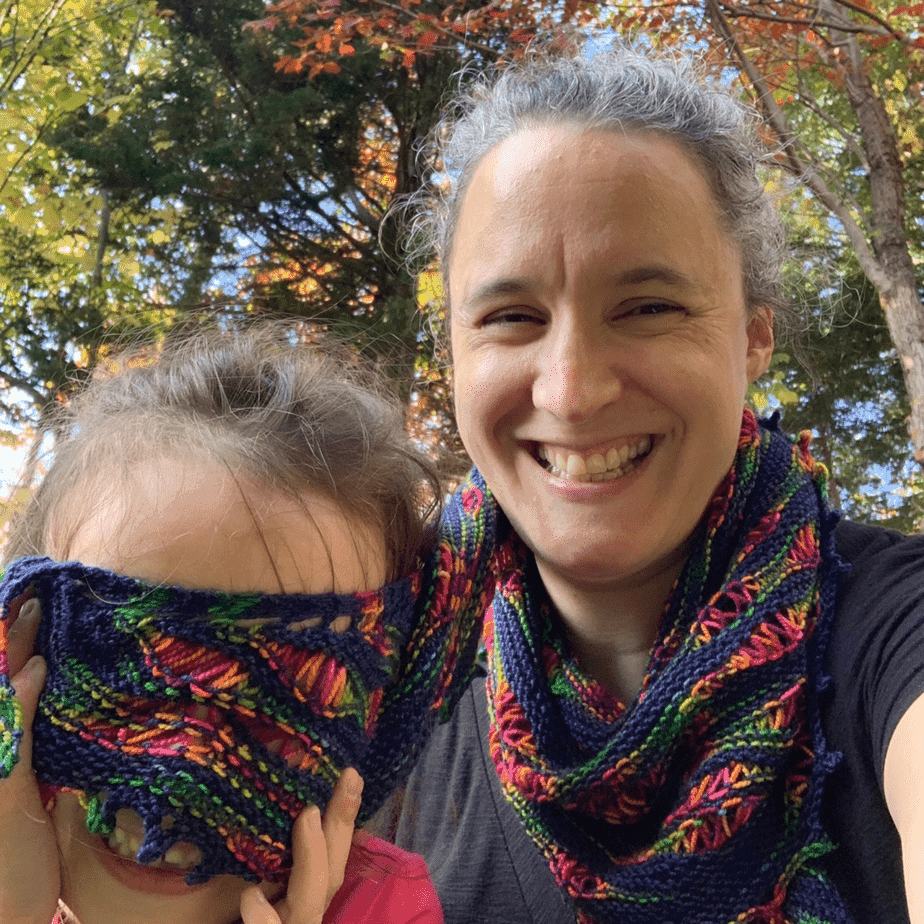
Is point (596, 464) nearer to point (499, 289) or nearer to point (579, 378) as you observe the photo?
point (579, 378)

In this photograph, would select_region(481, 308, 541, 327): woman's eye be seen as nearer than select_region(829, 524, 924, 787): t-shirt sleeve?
No

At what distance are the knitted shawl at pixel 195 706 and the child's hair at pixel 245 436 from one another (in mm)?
166

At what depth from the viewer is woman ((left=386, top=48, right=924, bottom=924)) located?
140cm

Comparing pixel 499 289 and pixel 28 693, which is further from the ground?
pixel 499 289

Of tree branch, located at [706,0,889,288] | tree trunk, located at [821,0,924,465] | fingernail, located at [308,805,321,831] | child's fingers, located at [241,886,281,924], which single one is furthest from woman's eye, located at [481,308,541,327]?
tree trunk, located at [821,0,924,465]

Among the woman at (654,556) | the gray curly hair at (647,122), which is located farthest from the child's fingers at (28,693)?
the gray curly hair at (647,122)

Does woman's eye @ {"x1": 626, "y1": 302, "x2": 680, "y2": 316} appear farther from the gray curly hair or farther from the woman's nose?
the gray curly hair

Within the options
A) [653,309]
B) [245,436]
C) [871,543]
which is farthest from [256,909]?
[871,543]

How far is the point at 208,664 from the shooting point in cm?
109

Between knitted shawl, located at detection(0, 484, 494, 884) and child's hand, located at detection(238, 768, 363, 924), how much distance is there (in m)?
0.02

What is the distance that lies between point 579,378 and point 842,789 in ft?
2.44

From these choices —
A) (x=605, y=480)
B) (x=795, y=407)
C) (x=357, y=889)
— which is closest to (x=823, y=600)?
(x=605, y=480)

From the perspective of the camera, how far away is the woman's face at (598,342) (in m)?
1.44

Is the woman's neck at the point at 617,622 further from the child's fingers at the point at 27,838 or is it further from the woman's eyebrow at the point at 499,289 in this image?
the child's fingers at the point at 27,838
